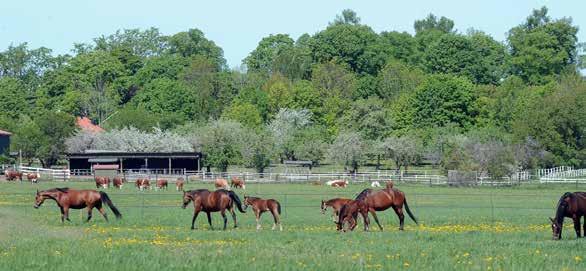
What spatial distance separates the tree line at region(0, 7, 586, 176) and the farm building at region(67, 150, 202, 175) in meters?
4.48

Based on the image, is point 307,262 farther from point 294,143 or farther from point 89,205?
point 294,143

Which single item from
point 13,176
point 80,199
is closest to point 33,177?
point 13,176

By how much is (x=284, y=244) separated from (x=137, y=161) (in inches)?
3000

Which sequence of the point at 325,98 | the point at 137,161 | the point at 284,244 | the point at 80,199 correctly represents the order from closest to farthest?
the point at 284,244 < the point at 80,199 < the point at 137,161 < the point at 325,98

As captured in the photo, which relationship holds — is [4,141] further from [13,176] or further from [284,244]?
[284,244]

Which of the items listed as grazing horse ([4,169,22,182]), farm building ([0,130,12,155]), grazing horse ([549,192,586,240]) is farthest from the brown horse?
farm building ([0,130,12,155])

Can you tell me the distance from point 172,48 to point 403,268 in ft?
565

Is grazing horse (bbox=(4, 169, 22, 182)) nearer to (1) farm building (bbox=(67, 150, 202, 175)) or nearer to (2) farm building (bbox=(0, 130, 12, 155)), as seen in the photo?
(1) farm building (bbox=(67, 150, 202, 175))

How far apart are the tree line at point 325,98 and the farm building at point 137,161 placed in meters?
4.48

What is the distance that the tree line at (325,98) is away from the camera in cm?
10788

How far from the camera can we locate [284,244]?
98.0 ft

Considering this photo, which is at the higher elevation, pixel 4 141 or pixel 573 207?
pixel 4 141

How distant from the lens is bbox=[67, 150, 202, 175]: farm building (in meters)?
101

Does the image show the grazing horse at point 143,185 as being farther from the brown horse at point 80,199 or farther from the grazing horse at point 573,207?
the grazing horse at point 573,207
